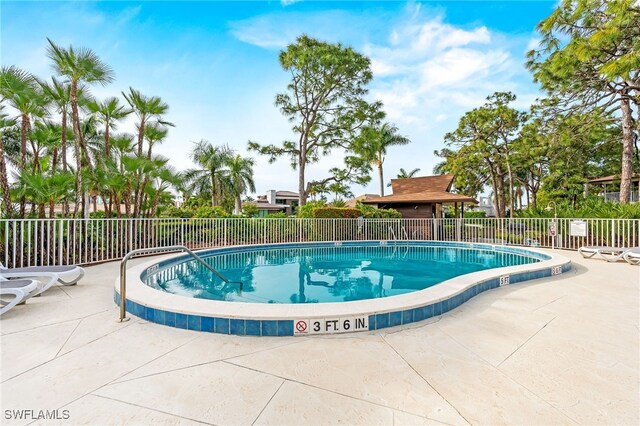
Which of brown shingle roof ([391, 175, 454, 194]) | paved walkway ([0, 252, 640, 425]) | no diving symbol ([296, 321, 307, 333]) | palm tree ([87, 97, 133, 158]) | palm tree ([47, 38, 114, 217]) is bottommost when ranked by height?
paved walkway ([0, 252, 640, 425])

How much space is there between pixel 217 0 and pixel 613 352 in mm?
11831

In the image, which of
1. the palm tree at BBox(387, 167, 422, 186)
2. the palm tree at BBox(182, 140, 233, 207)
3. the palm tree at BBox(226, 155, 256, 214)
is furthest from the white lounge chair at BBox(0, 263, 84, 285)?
the palm tree at BBox(387, 167, 422, 186)

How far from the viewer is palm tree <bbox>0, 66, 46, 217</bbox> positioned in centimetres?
644

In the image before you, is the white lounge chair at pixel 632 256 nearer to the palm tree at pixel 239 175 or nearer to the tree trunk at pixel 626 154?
the tree trunk at pixel 626 154

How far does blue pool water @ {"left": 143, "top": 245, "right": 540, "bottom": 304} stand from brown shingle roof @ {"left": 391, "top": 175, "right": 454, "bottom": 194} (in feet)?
24.9

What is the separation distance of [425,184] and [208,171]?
18.9m

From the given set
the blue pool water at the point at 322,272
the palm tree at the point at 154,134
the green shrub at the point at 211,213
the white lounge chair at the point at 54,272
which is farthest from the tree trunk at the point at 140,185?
the white lounge chair at the point at 54,272

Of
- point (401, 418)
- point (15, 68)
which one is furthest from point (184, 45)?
point (401, 418)

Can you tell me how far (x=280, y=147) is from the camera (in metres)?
19.4

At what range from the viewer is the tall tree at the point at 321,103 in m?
16.6

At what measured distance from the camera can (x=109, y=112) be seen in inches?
371

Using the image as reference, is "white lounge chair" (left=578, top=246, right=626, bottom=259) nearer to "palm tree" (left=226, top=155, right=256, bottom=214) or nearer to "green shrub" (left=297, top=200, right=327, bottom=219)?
"green shrub" (left=297, top=200, right=327, bottom=219)

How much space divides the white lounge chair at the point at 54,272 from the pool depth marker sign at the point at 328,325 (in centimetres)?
413

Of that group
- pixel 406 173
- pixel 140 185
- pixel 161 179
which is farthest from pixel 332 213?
pixel 406 173
